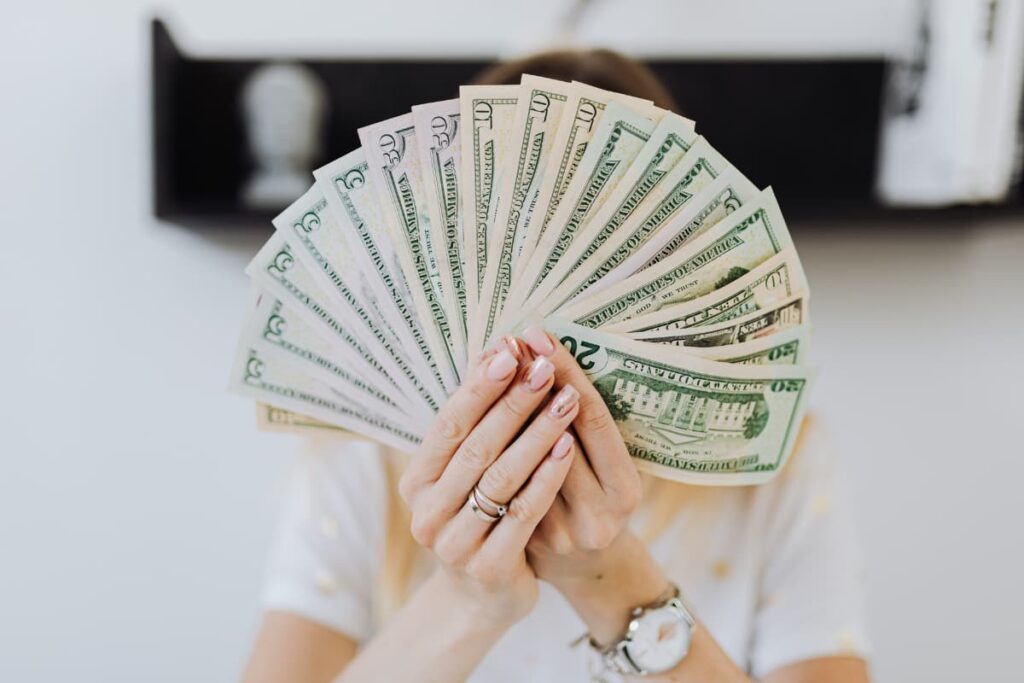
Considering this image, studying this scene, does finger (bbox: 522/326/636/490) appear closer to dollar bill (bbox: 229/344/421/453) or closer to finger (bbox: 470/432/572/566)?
finger (bbox: 470/432/572/566)

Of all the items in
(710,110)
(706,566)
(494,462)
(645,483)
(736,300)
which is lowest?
(706,566)

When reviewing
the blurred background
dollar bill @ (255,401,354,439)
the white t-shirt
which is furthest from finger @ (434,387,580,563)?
the blurred background

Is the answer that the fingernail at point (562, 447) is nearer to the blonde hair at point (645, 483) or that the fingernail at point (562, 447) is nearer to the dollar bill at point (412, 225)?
the dollar bill at point (412, 225)

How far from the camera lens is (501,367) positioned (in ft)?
1.62

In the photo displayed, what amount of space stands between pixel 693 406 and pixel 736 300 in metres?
0.08

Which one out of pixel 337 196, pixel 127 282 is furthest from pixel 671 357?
pixel 127 282

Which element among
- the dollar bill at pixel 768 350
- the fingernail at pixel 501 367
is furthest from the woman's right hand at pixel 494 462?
the dollar bill at pixel 768 350

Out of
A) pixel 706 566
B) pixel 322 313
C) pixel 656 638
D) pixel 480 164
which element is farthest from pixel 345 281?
pixel 706 566

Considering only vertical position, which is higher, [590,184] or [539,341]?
[590,184]

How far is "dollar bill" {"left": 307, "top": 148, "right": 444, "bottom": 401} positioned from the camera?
1.77 ft

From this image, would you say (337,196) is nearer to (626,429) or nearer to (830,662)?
(626,429)

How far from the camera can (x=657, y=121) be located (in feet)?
1.71

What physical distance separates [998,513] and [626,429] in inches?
39.1

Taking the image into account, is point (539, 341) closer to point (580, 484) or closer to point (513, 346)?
point (513, 346)
